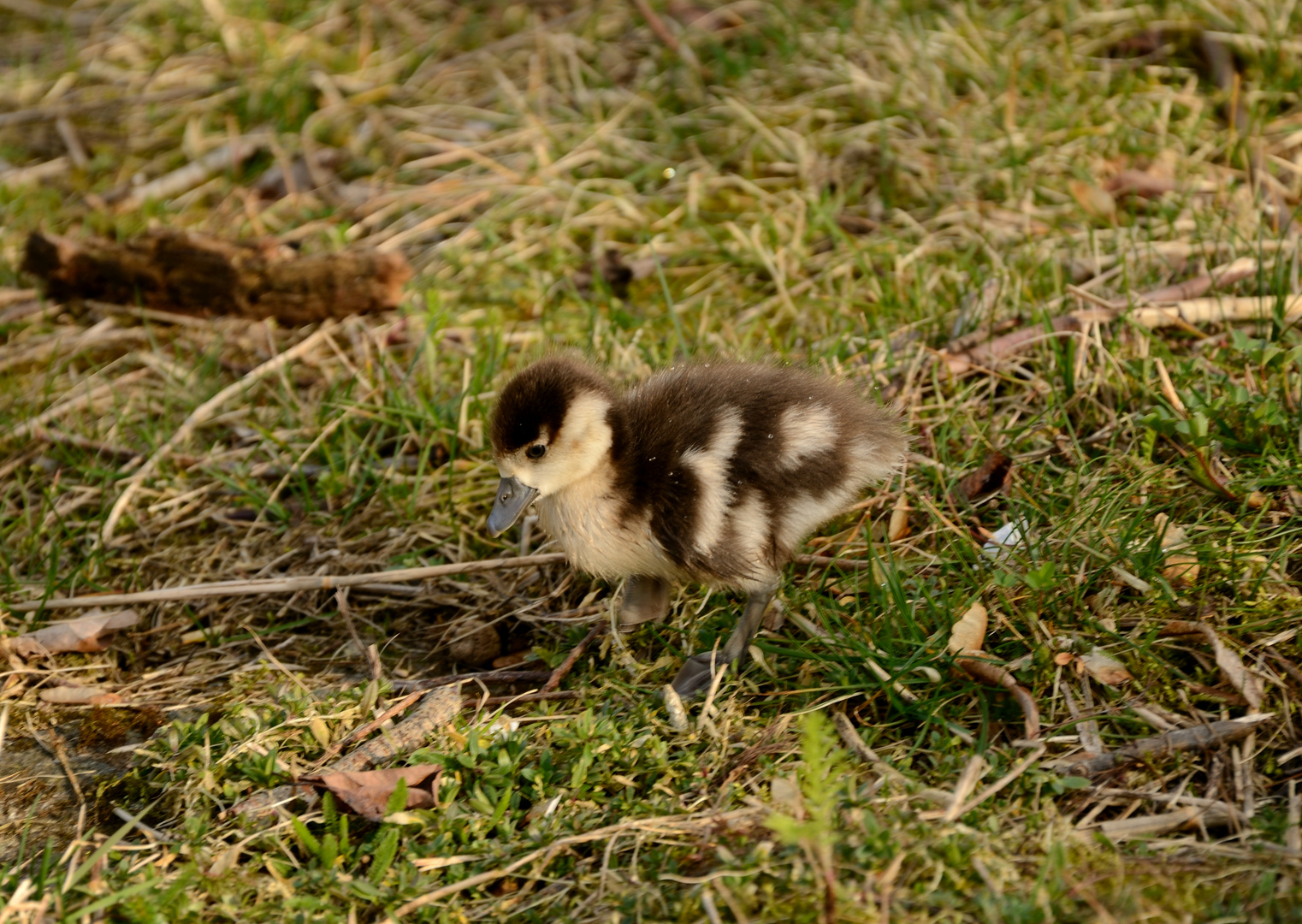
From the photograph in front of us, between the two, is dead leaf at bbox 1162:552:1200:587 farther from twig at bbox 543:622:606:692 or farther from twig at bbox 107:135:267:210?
twig at bbox 107:135:267:210

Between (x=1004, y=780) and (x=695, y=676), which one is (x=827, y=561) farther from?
(x=1004, y=780)

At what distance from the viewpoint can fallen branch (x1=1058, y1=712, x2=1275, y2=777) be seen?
2.54 m

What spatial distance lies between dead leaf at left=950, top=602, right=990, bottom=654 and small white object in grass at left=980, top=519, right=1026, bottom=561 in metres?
0.22

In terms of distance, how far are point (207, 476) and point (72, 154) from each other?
8.56 feet

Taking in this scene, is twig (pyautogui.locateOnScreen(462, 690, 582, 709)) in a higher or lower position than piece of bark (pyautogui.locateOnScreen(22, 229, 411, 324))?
lower

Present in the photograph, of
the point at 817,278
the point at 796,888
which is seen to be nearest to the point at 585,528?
the point at 796,888

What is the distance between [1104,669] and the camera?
2.73 metres

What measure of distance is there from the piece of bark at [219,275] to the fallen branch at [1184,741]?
300 cm

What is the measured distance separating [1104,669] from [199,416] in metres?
2.87

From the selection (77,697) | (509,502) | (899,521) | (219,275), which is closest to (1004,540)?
(899,521)

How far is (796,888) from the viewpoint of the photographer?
7.31 feet

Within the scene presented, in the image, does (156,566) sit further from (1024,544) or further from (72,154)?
(72,154)

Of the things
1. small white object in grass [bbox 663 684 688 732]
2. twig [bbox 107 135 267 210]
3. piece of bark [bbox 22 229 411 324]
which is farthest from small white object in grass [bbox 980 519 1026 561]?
twig [bbox 107 135 267 210]

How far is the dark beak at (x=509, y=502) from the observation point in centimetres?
303
